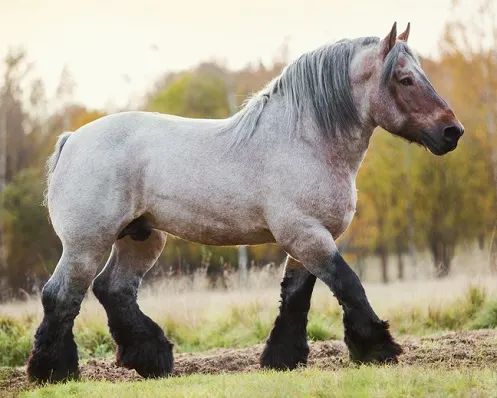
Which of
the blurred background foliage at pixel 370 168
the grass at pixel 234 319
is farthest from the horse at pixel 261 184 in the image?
the blurred background foliage at pixel 370 168

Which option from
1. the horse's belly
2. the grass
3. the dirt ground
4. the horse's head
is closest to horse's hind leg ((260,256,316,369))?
the dirt ground

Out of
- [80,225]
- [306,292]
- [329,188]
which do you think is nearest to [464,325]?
[306,292]

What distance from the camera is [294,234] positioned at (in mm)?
4805

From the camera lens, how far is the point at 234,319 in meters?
8.52

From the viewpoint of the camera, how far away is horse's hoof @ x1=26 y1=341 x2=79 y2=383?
5234mm

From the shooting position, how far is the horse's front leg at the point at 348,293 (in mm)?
4648

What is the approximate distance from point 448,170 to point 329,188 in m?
18.7

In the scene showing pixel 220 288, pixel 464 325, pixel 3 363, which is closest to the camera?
pixel 3 363

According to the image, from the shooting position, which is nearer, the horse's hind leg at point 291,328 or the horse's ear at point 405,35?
the horse's ear at point 405,35

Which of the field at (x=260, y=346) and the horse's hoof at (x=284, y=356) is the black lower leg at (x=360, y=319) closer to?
the field at (x=260, y=346)

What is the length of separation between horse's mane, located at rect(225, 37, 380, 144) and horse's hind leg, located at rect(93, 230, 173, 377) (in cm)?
130

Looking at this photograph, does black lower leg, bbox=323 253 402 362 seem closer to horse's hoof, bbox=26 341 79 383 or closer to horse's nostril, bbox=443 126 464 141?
horse's nostril, bbox=443 126 464 141

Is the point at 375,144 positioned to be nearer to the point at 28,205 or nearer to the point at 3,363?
the point at 28,205

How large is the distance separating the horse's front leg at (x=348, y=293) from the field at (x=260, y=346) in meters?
0.17
